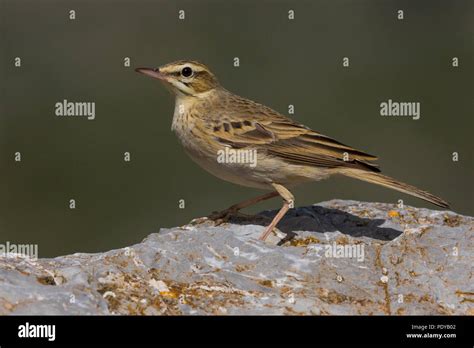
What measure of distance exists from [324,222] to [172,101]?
1592cm

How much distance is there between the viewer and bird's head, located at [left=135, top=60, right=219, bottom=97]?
43.1ft

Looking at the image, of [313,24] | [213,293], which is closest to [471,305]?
[213,293]

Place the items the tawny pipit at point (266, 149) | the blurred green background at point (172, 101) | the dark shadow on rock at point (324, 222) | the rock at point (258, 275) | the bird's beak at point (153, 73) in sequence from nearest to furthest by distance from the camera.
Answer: the rock at point (258, 275) → the dark shadow on rock at point (324, 222) → the tawny pipit at point (266, 149) → the bird's beak at point (153, 73) → the blurred green background at point (172, 101)

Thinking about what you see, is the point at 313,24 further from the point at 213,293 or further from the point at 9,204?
the point at 213,293

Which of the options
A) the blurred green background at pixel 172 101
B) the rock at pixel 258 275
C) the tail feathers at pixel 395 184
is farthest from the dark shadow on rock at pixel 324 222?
the blurred green background at pixel 172 101

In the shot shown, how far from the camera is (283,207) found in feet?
39.9

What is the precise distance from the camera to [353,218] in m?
12.7

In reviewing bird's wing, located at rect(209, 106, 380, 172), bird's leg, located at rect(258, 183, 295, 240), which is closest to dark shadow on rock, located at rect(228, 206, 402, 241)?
bird's leg, located at rect(258, 183, 295, 240)

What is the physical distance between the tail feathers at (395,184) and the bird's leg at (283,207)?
812mm

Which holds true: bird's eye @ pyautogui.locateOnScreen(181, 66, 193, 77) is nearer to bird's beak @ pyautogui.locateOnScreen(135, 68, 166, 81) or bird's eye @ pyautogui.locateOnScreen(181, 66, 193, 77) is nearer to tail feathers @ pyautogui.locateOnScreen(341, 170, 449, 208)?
bird's beak @ pyautogui.locateOnScreen(135, 68, 166, 81)

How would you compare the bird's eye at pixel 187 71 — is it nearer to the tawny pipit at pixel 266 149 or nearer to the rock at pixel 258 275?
the tawny pipit at pixel 266 149

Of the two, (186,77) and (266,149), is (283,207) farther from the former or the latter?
(186,77)

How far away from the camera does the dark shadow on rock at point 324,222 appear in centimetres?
1216

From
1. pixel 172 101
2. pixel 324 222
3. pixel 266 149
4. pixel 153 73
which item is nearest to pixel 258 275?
pixel 324 222
